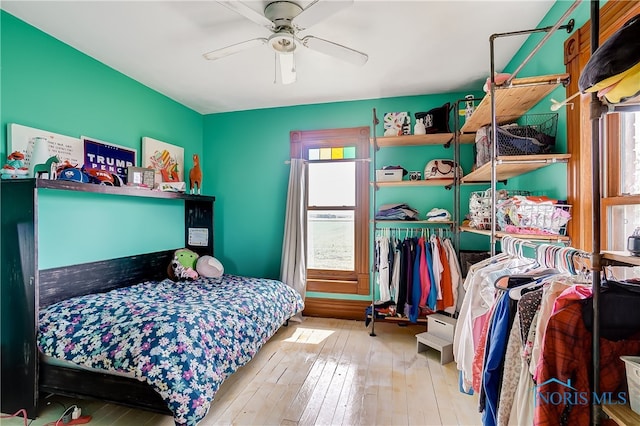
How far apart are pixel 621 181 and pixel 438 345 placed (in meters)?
1.75

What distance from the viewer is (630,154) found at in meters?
1.34

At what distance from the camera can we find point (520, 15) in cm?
193

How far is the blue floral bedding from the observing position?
1571mm

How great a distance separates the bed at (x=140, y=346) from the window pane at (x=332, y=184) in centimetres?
171

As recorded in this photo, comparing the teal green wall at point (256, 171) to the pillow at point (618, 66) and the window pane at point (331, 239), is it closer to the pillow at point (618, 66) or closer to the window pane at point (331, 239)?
the window pane at point (331, 239)

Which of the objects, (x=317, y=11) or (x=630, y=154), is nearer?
(x=630, y=154)

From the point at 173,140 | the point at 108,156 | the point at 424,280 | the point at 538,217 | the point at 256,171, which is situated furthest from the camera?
the point at 256,171

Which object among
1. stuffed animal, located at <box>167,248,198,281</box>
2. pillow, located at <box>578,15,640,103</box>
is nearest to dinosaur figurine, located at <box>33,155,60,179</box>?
stuffed animal, located at <box>167,248,198,281</box>

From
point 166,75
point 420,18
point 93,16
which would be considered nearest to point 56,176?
point 93,16

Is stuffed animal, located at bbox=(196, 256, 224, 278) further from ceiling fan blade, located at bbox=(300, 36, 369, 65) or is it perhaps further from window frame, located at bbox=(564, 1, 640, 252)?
window frame, located at bbox=(564, 1, 640, 252)

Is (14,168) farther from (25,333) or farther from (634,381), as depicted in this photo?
(634,381)

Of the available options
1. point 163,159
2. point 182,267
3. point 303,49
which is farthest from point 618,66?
point 163,159

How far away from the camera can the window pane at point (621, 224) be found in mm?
1345

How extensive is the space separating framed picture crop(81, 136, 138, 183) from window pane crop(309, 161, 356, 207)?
194 centimetres
